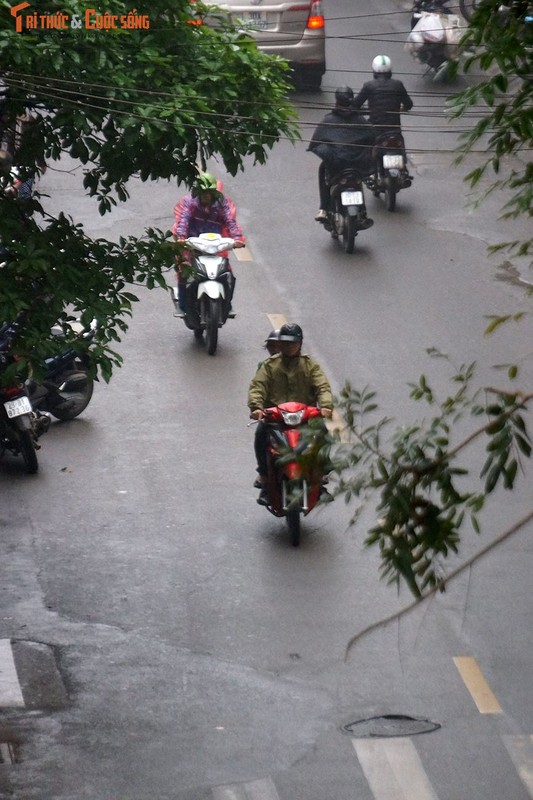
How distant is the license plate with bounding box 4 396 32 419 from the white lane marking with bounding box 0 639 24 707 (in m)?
2.45

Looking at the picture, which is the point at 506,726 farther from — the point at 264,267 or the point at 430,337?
the point at 264,267

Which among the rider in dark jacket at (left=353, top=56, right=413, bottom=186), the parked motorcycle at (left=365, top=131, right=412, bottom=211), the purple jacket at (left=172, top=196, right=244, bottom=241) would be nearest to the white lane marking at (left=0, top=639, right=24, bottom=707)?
the purple jacket at (left=172, top=196, right=244, bottom=241)

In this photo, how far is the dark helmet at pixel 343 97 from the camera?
17.3m

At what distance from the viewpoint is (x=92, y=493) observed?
11.9 metres

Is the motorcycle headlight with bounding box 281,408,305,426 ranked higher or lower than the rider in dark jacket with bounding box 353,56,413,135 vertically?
lower

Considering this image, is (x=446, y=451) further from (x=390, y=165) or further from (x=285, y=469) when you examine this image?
(x=390, y=165)

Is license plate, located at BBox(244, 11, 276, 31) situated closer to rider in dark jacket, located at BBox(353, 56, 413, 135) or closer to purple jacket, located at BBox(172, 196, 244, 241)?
rider in dark jacket, located at BBox(353, 56, 413, 135)

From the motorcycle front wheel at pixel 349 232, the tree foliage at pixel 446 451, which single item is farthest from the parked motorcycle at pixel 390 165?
the tree foliage at pixel 446 451

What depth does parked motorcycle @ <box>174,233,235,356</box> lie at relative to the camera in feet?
47.9

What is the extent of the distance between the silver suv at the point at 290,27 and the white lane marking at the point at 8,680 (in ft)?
45.3

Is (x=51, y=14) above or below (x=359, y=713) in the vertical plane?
above

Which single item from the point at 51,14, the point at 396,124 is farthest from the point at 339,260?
the point at 51,14

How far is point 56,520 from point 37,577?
3.04 feet

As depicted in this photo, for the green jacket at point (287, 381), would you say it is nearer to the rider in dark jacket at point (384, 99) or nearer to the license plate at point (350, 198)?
the license plate at point (350, 198)
